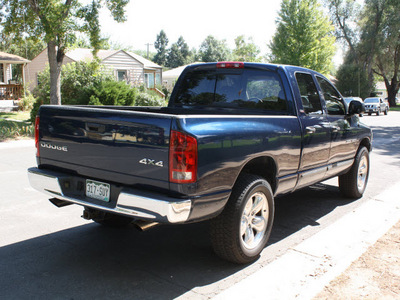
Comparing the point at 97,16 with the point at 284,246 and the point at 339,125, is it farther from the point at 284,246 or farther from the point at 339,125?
the point at 284,246

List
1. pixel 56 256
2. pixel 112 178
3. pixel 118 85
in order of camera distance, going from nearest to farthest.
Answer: pixel 112 178 → pixel 56 256 → pixel 118 85

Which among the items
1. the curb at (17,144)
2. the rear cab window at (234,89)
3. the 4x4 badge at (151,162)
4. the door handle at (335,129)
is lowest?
the curb at (17,144)

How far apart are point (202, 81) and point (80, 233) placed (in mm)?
2434

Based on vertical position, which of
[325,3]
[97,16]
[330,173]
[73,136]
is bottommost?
[330,173]

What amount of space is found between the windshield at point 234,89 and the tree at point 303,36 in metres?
35.6

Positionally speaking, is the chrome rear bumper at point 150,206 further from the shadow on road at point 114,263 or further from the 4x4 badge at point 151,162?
the shadow on road at point 114,263

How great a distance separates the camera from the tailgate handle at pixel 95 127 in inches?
140

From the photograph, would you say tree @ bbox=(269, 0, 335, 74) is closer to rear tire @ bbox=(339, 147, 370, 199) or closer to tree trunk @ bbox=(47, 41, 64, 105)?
tree trunk @ bbox=(47, 41, 64, 105)

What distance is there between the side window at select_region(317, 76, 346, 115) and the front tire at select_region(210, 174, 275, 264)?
7.19 feet

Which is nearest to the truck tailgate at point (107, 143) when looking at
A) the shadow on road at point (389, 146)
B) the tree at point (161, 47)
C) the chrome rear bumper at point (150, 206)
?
the chrome rear bumper at point (150, 206)

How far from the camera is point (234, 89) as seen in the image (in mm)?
4996

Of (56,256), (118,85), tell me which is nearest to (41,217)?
(56,256)

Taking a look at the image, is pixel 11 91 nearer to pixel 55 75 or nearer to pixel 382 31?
pixel 55 75

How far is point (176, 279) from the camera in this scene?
362cm
